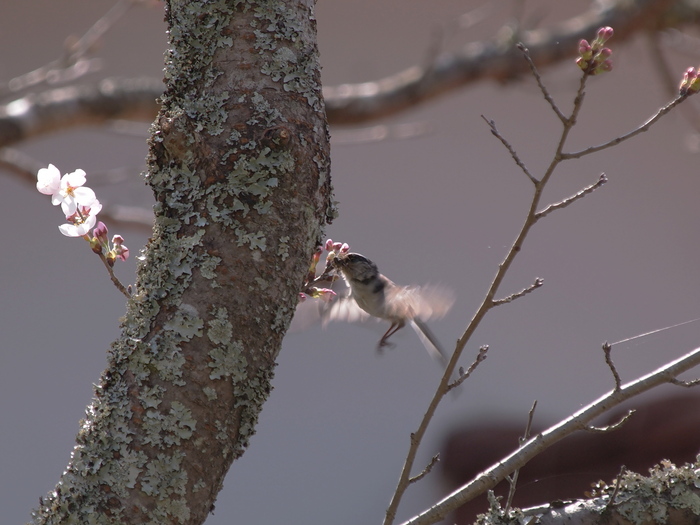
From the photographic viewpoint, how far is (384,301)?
147 cm

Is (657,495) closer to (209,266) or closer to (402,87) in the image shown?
(209,266)

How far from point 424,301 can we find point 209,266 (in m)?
0.66

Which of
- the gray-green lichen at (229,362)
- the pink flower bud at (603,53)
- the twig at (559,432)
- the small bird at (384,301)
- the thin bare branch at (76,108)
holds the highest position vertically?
the thin bare branch at (76,108)

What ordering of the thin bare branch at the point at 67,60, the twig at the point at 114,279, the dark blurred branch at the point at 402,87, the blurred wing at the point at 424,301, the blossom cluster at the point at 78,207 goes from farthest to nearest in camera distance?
the dark blurred branch at the point at 402,87, the thin bare branch at the point at 67,60, the blurred wing at the point at 424,301, the blossom cluster at the point at 78,207, the twig at the point at 114,279

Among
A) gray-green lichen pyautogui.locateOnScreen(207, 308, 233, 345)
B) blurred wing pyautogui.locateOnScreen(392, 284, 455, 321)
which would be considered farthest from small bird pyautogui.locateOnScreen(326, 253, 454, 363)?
gray-green lichen pyautogui.locateOnScreen(207, 308, 233, 345)

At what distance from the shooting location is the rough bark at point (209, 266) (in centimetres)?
73

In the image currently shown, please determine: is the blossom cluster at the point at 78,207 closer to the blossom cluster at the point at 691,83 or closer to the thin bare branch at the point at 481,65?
the blossom cluster at the point at 691,83

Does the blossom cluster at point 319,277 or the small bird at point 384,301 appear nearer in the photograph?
the blossom cluster at point 319,277

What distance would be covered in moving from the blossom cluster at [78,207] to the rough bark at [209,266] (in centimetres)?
18

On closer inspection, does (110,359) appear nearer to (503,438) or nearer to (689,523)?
(689,523)

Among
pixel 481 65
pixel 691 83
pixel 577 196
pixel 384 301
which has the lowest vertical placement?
pixel 577 196

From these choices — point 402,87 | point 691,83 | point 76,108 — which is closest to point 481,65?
point 402,87

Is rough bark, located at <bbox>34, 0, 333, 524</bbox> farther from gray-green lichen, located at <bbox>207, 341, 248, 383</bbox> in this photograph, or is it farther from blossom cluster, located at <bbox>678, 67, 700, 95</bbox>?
blossom cluster, located at <bbox>678, 67, 700, 95</bbox>

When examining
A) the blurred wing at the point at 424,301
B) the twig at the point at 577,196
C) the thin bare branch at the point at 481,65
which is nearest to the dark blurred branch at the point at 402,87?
the thin bare branch at the point at 481,65
